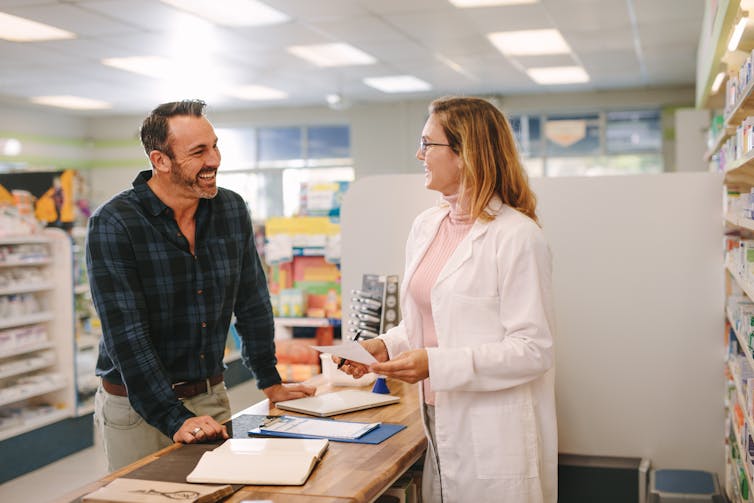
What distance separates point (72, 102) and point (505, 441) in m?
11.9

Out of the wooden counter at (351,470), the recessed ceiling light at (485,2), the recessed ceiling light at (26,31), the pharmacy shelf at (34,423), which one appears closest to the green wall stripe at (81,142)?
the recessed ceiling light at (26,31)

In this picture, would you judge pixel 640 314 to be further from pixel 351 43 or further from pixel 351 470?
pixel 351 43

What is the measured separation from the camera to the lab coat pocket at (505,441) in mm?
2256

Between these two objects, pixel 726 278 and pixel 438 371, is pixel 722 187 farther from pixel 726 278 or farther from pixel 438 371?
pixel 438 371

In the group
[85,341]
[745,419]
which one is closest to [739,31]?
[745,419]

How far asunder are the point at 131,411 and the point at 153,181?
72 cm

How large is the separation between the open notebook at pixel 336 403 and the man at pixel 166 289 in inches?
10.0

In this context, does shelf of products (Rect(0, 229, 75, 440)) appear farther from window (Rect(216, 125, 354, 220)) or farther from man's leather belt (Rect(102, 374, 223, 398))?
window (Rect(216, 125, 354, 220))

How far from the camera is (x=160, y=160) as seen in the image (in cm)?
261

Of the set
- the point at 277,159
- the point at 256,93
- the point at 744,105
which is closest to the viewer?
the point at 744,105

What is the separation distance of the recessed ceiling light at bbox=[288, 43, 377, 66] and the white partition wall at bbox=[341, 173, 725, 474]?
18.4 feet

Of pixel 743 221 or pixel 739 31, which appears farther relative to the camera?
pixel 739 31

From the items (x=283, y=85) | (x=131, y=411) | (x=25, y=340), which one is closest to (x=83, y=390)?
(x=25, y=340)

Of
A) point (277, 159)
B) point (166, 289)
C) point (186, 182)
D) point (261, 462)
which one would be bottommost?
point (261, 462)
